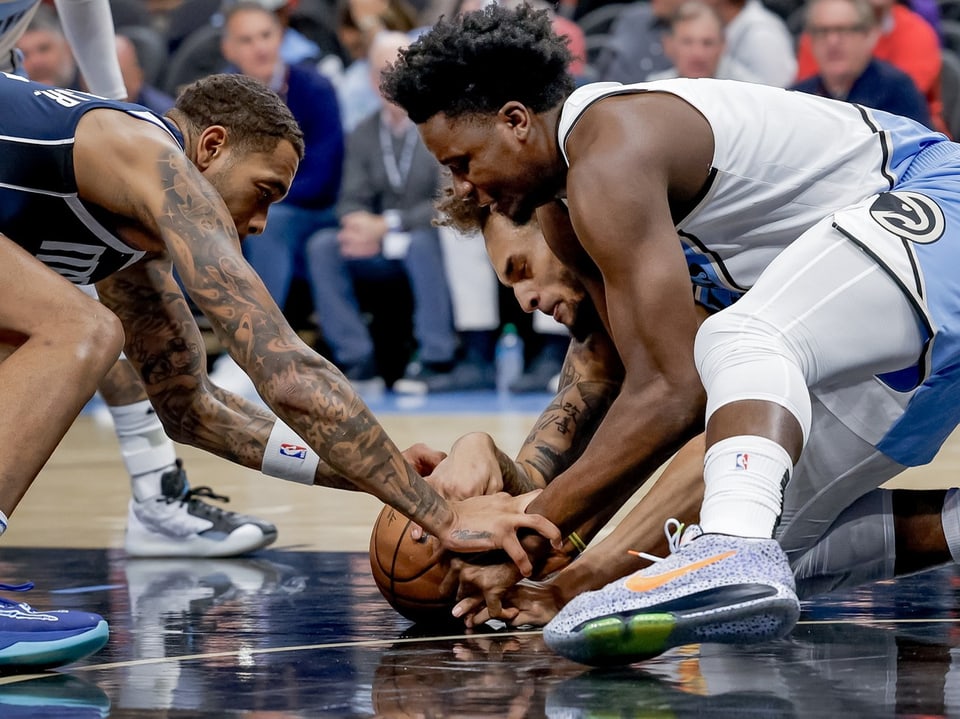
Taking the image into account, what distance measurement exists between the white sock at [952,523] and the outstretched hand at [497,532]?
860mm

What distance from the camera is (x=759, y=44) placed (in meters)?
9.30

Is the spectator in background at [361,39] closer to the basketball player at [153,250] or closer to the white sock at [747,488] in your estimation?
the basketball player at [153,250]

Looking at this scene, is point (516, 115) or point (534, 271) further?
point (534, 271)

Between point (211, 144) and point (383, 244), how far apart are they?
6052 millimetres

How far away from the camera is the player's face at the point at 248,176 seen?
12.0 ft

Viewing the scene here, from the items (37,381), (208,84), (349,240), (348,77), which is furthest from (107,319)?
(348,77)

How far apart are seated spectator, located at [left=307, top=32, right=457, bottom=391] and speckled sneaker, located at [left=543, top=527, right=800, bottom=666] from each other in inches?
272

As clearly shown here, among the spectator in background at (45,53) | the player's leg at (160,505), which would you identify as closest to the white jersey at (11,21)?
the player's leg at (160,505)

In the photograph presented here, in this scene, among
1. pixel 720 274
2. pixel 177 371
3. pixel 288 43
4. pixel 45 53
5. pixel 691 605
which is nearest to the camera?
pixel 691 605

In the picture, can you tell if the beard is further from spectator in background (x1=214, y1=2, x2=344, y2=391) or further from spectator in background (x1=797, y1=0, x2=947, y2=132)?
spectator in background (x1=214, y1=2, x2=344, y2=391)

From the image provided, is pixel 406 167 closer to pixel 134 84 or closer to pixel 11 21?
pixel 134 84

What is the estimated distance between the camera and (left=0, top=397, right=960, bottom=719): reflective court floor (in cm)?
262

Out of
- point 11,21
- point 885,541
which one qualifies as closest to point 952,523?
point 885,541

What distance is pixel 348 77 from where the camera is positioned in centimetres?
1075
